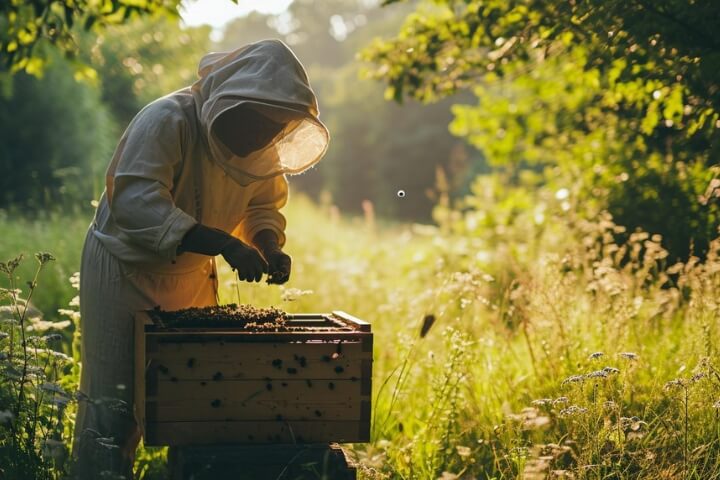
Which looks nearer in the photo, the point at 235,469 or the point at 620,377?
the point at 235,469

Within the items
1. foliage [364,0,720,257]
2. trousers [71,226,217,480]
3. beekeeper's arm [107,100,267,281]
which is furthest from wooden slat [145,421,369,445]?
foliage [364,0,720,257]

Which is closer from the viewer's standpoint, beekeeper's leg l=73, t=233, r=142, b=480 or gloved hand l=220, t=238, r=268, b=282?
gloved hand l=220, t=238, r=268, b=282

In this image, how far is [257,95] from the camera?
132 inches

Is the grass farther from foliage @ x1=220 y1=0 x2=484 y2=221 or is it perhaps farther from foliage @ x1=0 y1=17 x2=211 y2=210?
foliage @ x1=220 y1=0 x2=484 y2=221

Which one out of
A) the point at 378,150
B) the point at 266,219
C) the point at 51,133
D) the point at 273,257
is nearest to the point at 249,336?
the point at 273,257

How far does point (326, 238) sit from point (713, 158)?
9714 mm

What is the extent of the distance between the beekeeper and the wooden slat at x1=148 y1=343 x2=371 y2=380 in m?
0.31

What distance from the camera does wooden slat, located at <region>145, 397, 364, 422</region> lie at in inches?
120

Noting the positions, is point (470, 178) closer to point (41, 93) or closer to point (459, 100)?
point (459, 100)

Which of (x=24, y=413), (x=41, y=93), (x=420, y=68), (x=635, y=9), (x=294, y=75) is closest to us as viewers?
(x=294, y=75)

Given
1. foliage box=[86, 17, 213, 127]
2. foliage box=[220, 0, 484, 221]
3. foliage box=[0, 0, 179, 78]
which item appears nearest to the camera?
foliage box=[0, 0, 179, 78]

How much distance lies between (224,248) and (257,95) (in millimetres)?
656

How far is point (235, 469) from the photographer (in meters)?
3.04

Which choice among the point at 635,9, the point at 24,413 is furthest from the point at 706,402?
the point at 24,413
